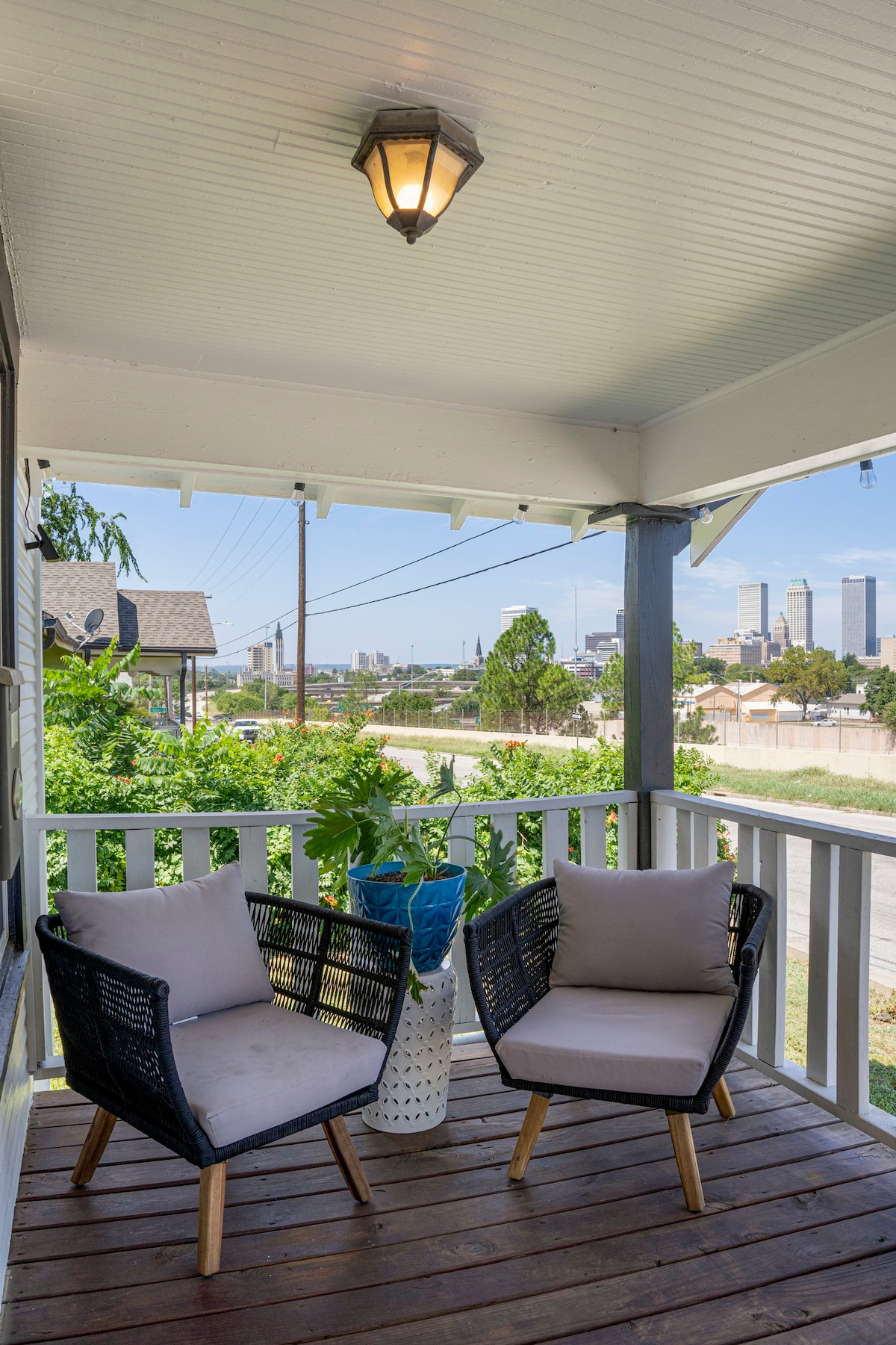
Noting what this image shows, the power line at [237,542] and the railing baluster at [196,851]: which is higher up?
the power line at [237,542]

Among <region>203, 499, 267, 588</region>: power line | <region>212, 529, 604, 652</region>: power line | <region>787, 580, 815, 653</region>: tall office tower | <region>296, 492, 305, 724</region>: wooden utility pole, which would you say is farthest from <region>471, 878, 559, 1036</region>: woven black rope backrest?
<region>203, 499, 267, 588</region>: power line

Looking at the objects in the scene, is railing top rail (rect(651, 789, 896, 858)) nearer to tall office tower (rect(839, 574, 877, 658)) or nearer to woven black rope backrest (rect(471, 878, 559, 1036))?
woven black rope backrest (rect(471, 878, 559, 1036))

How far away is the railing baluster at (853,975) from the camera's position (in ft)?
8.36

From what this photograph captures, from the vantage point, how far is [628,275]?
8.01ft

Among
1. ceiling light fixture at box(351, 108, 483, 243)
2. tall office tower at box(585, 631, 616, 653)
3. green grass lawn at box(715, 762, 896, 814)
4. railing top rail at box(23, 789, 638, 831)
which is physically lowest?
green grass lawn at box(715, 762, 896, 814)

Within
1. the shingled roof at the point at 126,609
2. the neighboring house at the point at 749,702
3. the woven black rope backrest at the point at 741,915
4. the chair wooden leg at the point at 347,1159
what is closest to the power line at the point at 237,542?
the shingled roof at the point at 126,609

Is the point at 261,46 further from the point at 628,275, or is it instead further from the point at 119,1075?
the point at 119,1075

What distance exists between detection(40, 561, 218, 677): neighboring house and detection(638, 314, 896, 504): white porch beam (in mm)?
3422

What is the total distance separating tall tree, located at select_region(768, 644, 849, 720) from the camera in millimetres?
7547

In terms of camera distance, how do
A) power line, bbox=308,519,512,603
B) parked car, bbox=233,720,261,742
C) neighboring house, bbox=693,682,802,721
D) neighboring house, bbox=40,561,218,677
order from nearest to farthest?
parked car, bbox=233,720,261,742, neighboring house, bbox=40,561,218,677, neighboring house, bbox=693,682,802,721, power line, bbox=308,519,512,603

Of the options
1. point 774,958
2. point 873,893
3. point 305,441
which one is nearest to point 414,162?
point 305,441

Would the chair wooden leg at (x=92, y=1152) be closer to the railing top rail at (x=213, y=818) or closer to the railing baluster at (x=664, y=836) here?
the railing top rail at (x=213, y=818)

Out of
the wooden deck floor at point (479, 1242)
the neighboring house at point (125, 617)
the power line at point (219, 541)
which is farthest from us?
the power line at point (219, 541)

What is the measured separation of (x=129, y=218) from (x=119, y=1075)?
2.06m
